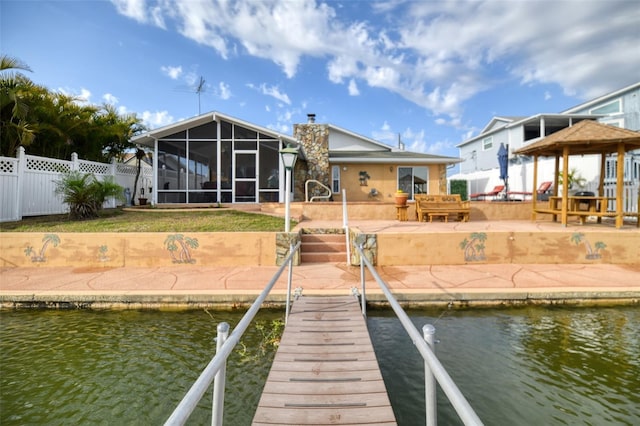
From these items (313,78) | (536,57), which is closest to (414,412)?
(536,57)

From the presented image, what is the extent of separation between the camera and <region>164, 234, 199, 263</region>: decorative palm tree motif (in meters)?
6.65

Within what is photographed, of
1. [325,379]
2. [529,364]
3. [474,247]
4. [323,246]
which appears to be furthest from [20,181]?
[529,364]

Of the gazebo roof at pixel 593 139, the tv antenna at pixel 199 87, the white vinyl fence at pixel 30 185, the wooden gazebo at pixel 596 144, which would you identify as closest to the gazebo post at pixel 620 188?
the wooden gazebo at pixel 596 144

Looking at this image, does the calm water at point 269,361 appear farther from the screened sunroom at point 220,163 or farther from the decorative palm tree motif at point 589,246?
the screened sunroom at point 220,163

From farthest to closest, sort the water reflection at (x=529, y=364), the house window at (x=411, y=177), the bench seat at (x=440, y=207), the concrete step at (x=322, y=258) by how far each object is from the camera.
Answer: the house window at (x=411, y=177) → the bench seat at (x=440, y=207) → the concrete step at (x=322, y=258) → the water reflection at (x=529, y=364)

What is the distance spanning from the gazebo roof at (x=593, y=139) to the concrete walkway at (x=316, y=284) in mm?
3742

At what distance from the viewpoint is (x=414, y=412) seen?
2668 mm

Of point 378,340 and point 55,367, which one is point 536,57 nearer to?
point 378,340

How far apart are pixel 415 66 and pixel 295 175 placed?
10486mm

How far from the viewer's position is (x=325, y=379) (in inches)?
101

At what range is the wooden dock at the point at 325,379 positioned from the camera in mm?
2119

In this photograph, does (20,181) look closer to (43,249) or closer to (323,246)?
(43,249)

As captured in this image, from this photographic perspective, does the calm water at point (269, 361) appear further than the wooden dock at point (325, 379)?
Yes

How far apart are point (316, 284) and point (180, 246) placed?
338 cm
